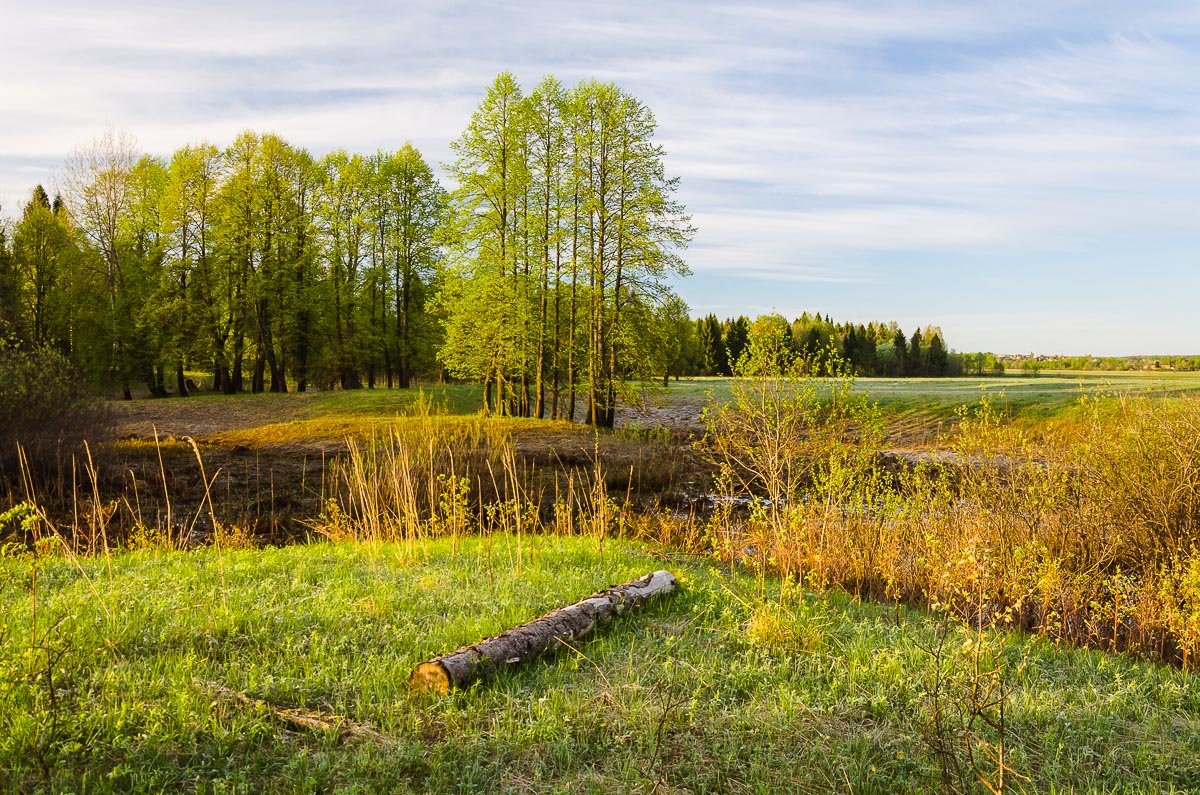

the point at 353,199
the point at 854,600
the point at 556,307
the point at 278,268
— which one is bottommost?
the point at 854,600

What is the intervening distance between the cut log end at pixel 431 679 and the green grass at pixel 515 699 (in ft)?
0.28

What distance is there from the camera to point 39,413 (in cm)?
1437

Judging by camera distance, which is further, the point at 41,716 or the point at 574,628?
the point at 574,628

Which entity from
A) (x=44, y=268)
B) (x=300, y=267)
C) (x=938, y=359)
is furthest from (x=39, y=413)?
(x=938, y=359)

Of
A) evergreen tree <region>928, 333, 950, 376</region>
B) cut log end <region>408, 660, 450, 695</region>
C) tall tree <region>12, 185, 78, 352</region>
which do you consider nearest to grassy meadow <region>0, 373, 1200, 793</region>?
cut log end <region>408, 660, 450, 695</region>

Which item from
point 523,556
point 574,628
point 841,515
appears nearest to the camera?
point 574,628

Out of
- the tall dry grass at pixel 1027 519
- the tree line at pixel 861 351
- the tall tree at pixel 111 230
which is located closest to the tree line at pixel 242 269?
the tall tree at pixel 111 230

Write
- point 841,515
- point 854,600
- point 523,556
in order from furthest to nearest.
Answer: point 841,515, point 523,556, point 854,600

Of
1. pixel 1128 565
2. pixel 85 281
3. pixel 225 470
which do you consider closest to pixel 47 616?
pixel 1128 565

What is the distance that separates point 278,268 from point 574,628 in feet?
115

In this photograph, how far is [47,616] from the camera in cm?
550

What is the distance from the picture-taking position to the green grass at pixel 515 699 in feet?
12.3

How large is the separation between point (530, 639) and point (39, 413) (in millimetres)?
13994

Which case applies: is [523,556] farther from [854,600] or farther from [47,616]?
[47,616]
